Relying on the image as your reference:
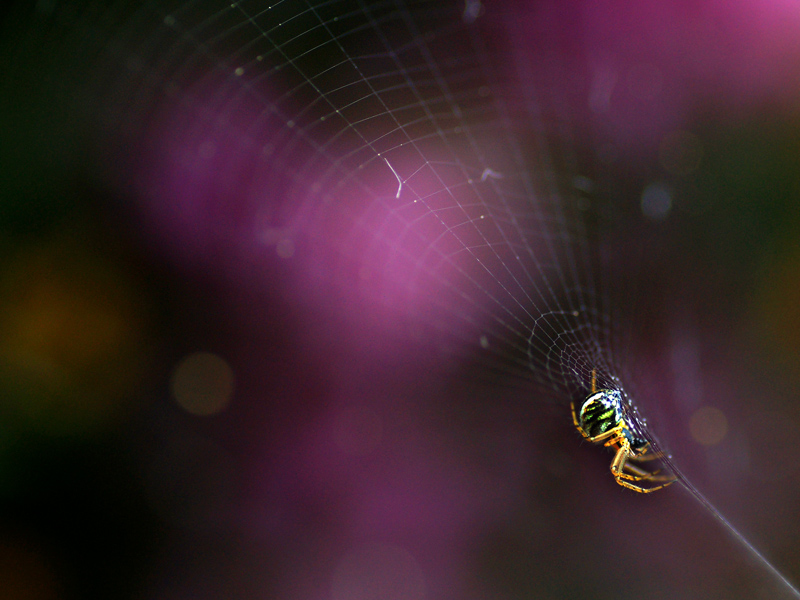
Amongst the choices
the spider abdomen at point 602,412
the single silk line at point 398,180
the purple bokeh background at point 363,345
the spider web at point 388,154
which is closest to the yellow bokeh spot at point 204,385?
the purple bokeh background at point 363,345

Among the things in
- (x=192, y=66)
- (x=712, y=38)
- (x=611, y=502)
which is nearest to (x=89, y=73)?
(x=192, y=66)

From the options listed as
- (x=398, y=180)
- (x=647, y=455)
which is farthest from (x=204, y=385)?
(x=647, y=455)

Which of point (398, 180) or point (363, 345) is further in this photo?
point (363, 345)

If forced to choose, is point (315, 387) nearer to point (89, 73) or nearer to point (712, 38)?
point (89, 73)

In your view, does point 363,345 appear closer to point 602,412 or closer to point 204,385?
point 204,385

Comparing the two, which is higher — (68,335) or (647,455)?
(647,455)

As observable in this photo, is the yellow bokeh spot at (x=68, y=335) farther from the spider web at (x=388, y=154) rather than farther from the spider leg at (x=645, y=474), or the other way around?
the spider leg at (x=645, y=474)
